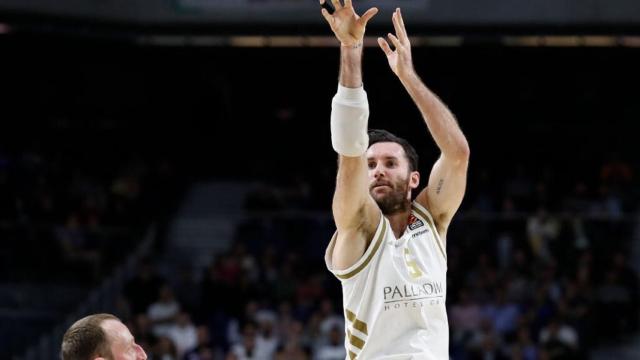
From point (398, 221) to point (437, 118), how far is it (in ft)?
1.94

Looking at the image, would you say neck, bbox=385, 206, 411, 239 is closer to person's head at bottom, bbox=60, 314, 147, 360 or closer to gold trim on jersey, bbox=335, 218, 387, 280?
gold trim on jersey, bbox=335, 218, 387, 280

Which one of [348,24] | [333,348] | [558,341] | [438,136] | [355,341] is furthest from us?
[558,341]

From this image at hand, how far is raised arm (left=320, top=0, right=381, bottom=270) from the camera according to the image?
514cm

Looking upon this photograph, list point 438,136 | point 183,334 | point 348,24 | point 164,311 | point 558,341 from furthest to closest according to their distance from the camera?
point 164,311 → point 183,334 → point 558,341 → point 438,136 → point 348,24

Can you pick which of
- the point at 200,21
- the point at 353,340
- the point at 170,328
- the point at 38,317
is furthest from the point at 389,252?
the point at 200,21

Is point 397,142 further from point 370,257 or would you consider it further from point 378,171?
point 370,257

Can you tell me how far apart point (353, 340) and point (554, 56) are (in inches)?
627

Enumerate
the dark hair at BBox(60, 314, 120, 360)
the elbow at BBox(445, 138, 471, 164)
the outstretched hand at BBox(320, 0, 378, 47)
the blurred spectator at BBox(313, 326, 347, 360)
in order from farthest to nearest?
the blurred spectator at BBox(313, 326, 347, 360) → the elbow at BBox(445, 138, 471, 164) → the outstretched hand at BBox(320, 0, 378, 47) → the dark hair at BBox(60, 314, 120, 360)

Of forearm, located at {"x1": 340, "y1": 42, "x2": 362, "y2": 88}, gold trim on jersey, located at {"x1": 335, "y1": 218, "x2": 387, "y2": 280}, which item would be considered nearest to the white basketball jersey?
gold trim on jersey, located at {"x1": 335, "y1": 218, "x2": 387, "y2": 280}

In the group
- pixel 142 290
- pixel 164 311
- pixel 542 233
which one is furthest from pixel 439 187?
pixel 142 290

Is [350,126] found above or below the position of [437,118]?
below

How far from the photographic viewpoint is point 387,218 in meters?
5.72

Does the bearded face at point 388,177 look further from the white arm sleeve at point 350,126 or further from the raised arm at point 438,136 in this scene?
the white arm sleeve at point 350,126

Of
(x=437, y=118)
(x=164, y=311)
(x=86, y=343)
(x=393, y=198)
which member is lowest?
Answer: (x=164, y=311)
